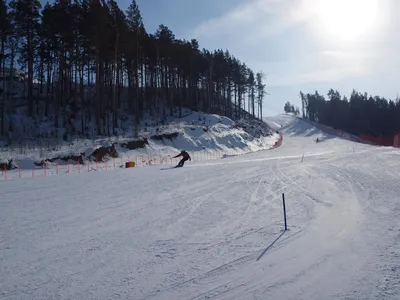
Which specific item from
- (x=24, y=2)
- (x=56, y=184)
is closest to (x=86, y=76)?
(x=24, y=2)

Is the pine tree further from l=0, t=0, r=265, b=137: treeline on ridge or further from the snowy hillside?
the snowy hillside

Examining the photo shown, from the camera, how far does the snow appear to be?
5.77m

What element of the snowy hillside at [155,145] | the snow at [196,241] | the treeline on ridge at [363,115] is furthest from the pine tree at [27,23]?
the treeline on ridge at [363,115]

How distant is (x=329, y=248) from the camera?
7.73 metres

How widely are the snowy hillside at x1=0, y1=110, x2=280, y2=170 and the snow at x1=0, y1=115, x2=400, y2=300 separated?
755 cm

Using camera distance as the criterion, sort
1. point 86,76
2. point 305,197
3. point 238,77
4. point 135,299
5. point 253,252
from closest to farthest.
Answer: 1. point 135,299
2. point 253,252
3. point 305,197
4. point 86,76
5. point 238,77

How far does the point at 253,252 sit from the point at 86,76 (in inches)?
1661

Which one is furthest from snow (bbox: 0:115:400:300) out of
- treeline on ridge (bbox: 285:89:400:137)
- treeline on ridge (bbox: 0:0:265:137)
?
treeline on ridge (bbox: 285:89:400:137)

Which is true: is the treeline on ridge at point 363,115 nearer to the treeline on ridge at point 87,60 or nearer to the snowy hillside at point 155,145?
the snowy hillside at point 155,145

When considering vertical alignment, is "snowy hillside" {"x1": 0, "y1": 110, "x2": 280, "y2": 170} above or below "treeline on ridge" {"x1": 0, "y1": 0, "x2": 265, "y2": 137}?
below

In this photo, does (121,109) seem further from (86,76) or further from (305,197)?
(305,197)

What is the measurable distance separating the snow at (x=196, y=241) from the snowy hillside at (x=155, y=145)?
755 cm

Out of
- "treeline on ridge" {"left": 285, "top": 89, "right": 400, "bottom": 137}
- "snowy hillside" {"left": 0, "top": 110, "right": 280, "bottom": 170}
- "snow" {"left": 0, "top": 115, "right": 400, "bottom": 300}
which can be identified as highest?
"treeline on ridge" {"left": 285, "top": 89, "right": 400, "bottom": 137}

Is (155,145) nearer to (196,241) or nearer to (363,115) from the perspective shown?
(196,241)
